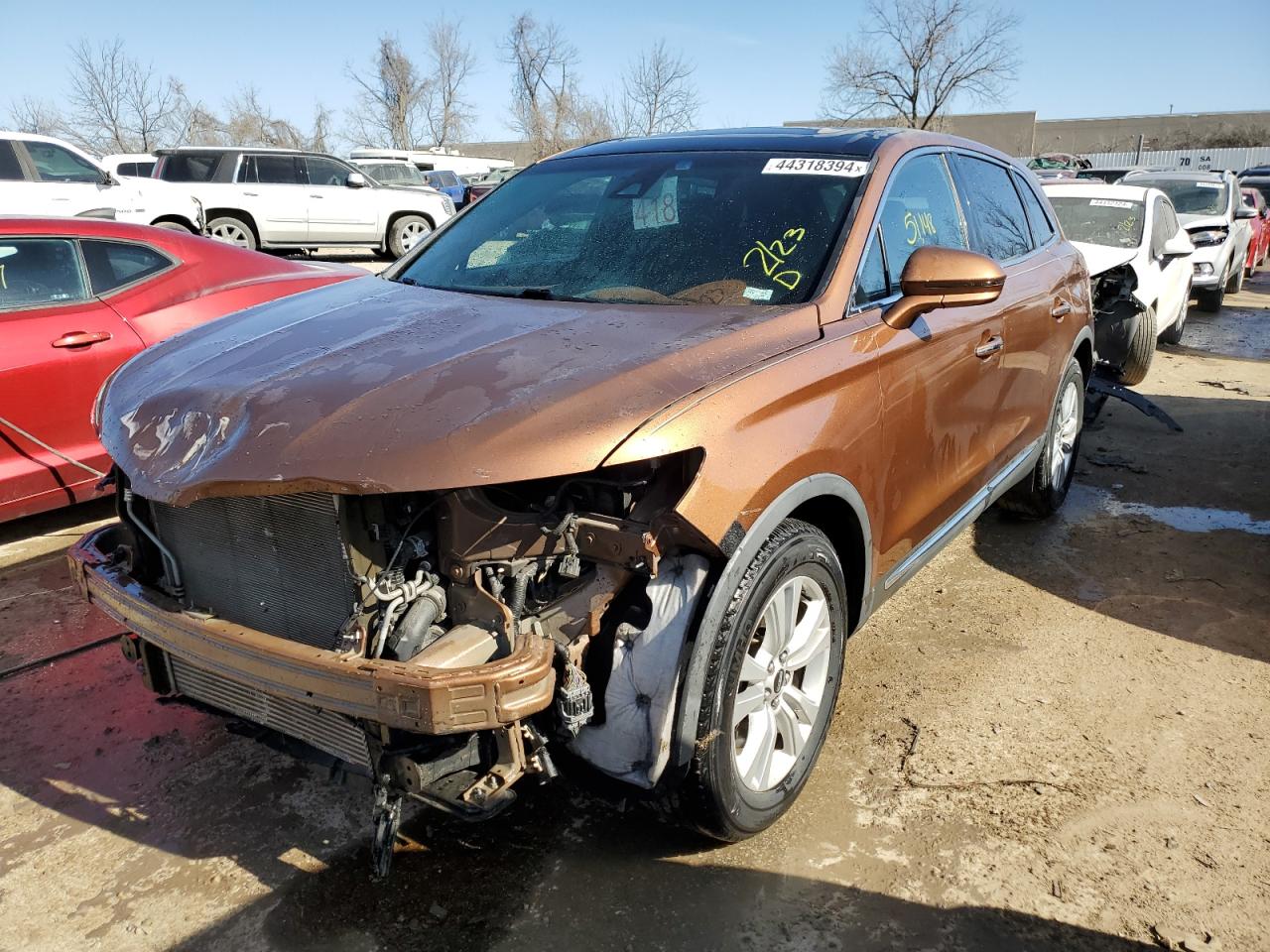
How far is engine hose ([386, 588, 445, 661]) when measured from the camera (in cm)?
204

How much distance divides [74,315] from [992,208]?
434 centimetres

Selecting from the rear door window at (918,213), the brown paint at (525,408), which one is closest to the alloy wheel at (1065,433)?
the rear door window at (918,213)

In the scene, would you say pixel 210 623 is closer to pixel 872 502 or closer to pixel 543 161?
pixel 872 502

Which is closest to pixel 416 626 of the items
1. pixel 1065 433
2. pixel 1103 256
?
pixel 1065 433

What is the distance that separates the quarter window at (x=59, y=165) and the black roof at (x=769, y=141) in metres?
10.1

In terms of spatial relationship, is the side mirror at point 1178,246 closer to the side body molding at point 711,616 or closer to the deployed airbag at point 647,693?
the side body molding at point 711,616

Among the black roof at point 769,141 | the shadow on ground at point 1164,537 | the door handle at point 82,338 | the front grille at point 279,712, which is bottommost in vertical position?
the shadow on ground at point 1164,537

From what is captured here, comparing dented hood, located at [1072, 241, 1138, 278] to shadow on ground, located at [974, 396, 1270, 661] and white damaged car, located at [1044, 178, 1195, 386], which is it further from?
shadow on ground, located at [974, 396, 1270, 661]

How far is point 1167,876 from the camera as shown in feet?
8.10

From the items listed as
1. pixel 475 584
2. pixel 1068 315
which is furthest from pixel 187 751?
pixel 1068 315

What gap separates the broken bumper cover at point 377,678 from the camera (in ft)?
6.14

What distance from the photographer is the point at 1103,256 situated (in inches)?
304

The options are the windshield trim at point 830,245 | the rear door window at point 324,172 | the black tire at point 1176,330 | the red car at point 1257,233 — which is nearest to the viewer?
the windshield trim at point 830,245

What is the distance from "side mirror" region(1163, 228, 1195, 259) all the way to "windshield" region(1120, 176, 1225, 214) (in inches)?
210
